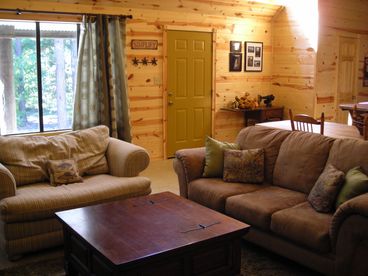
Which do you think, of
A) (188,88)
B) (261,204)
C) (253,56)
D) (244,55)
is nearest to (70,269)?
(261,204)

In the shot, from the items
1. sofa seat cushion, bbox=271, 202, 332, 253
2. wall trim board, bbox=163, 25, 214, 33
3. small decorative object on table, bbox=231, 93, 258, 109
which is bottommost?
sofa seat cushion, bbox=271, 202, 332, 253

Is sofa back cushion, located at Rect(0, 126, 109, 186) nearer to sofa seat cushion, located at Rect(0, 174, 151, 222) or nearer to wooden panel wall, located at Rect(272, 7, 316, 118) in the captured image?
sofa seat cushion, located at Rect(0, 174, 151, 222)

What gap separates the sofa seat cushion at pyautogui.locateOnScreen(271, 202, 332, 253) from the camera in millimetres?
2816

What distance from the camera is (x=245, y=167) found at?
12.6 feet

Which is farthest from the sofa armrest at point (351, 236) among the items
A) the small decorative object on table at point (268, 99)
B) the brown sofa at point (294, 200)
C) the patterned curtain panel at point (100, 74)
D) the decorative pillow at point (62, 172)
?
the small decorative object on table at point (268, 99)

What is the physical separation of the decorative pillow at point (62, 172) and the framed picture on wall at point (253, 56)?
433 centimetres

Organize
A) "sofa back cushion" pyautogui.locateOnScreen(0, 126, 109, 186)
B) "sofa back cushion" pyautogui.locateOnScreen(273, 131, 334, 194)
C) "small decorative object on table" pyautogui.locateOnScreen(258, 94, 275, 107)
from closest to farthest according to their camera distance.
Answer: "sofa back cushion" pyautogui.locateOnScreen(273, 131, 334, 194) → "sofa back cushion" pyautogui.locateOnScreen(0, 126, 109, 186) → "small decorative object on table" pyautogui.locateOnScreen(258, 94, 275, 107)

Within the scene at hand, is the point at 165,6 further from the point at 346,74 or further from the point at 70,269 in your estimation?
the point at 70,269

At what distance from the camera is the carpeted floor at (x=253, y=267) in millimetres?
3105

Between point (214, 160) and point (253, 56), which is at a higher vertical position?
point (253, 56)

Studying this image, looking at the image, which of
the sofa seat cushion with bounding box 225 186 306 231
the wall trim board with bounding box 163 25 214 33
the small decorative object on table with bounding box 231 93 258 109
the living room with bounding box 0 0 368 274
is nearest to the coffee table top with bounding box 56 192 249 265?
the sofa seat cushion with bounding box 225 186 306 231

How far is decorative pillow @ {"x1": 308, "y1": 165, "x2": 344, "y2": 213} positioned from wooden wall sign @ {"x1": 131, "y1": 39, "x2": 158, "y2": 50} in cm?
374

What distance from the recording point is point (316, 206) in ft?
10.2

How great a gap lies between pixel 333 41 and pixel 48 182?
5420 mm
